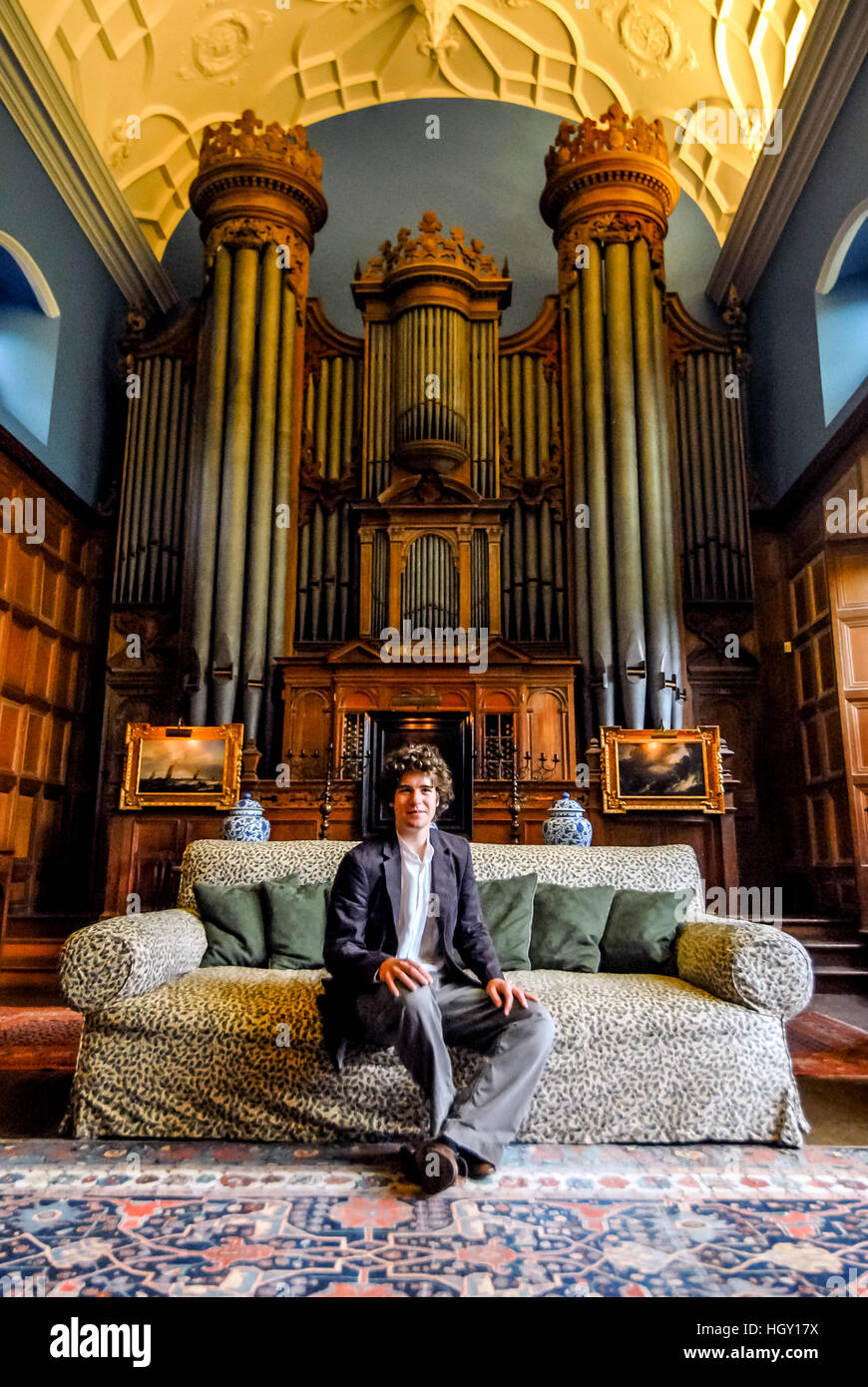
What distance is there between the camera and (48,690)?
6895 mm

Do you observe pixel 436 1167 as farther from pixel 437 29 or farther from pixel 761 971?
pixel 437 29

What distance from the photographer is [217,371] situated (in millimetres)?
7246

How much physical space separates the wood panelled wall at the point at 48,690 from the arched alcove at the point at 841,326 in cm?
541

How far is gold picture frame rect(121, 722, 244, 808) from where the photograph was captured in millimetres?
5770

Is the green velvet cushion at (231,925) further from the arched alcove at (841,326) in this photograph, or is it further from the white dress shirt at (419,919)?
the arched alcove at (841,326)

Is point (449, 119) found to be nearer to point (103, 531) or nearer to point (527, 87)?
point (527, 87)

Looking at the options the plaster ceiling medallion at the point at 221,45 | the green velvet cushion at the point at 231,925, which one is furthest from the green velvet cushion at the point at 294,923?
the plaster ceiling medallion at the point at 221,45

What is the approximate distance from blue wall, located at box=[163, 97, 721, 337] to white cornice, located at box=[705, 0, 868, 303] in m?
1.75

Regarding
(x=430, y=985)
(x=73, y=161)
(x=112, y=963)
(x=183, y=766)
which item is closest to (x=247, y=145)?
(x=73, y=161)

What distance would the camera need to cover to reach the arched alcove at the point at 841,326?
6.13 metres

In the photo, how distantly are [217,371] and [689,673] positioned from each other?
14.3 feet

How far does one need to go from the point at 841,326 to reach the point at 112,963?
6167 mm

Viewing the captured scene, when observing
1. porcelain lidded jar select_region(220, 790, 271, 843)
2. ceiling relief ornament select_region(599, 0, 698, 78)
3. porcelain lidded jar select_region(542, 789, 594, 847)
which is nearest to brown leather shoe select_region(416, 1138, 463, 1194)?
porcelain lidded jar select_region(542, 789, 594, 847)

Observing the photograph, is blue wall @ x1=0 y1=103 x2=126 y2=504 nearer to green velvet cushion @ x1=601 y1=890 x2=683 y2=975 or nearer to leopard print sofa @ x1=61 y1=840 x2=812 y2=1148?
leopard print sofa @ x1=61 y1=840 x2=812 y2=1148
